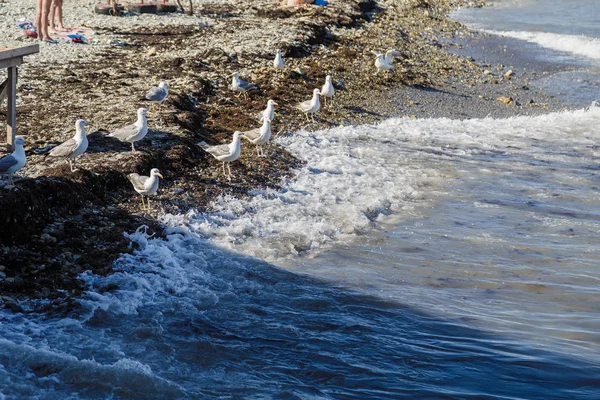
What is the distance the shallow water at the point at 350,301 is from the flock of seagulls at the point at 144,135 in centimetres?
60

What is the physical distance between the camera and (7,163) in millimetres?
8742

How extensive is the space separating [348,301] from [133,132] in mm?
4327

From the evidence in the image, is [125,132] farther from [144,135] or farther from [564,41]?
[564,41]

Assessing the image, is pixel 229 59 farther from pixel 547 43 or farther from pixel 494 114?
pixel 547 43

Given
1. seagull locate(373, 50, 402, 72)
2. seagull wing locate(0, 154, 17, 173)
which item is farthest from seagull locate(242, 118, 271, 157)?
seagull locate(373, 50, 402, 72)

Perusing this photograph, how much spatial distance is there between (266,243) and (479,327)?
2.80 meters

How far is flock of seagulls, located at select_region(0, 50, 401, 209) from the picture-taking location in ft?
29.3

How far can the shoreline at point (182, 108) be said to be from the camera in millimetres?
8305

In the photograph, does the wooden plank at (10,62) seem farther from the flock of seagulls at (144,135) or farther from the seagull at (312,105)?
the seagull at (312,105)

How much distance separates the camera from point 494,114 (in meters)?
16.2

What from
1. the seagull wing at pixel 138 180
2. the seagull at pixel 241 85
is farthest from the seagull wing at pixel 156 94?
the seagull wing at pixel 138 180

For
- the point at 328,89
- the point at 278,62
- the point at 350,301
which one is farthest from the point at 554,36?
the point at 350,301

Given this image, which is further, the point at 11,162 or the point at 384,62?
the point at 384,62

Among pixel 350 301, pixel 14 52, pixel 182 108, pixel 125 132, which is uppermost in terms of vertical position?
pixel 14 52
